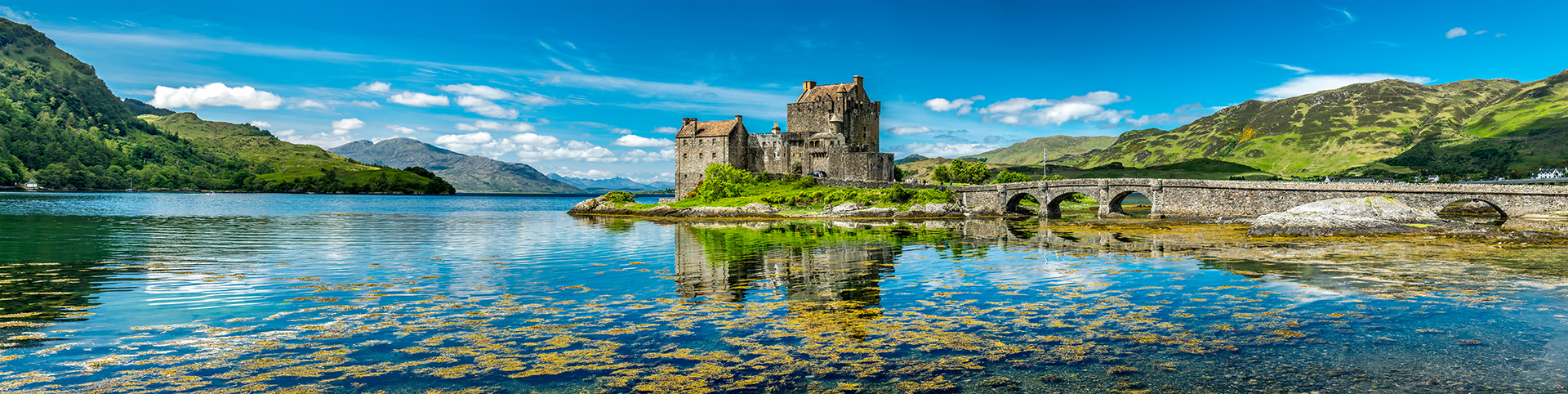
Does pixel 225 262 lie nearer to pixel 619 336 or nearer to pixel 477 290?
pixel 477 290

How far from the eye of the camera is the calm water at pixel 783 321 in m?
10.9

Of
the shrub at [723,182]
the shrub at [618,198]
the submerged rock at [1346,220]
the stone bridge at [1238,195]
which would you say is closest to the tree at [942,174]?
the stone bridge at [1238,195]

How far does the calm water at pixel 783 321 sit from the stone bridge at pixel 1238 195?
2947 centimetres

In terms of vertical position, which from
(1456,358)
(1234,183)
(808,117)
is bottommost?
(1456,358)

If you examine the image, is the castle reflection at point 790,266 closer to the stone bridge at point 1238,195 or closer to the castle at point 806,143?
the stone bridge at point 1238,195

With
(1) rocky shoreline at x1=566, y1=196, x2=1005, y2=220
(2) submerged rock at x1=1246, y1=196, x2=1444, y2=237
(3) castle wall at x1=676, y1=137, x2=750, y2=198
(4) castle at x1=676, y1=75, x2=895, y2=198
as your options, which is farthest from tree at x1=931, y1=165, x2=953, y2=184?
(2) submerged rock at x1=1246, y1=196, x2=1444, y2=237

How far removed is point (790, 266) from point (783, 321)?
1278 centimetres

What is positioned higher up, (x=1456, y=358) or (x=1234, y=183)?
(x=1234, y=183)

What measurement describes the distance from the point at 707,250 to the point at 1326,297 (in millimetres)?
25233

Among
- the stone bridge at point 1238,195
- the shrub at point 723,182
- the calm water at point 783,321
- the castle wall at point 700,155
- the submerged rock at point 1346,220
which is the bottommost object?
the calm water at point 783,321

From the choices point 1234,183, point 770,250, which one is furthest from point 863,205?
point 770,250

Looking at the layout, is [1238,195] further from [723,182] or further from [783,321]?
[783,321]

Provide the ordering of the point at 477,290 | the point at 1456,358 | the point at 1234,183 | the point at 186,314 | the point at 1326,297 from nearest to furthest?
the point at 1456,358 < the point at 186,314 < the point at 1326,297 < the point at 477,290 < the point at 1234,183

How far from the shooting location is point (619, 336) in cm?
1401
